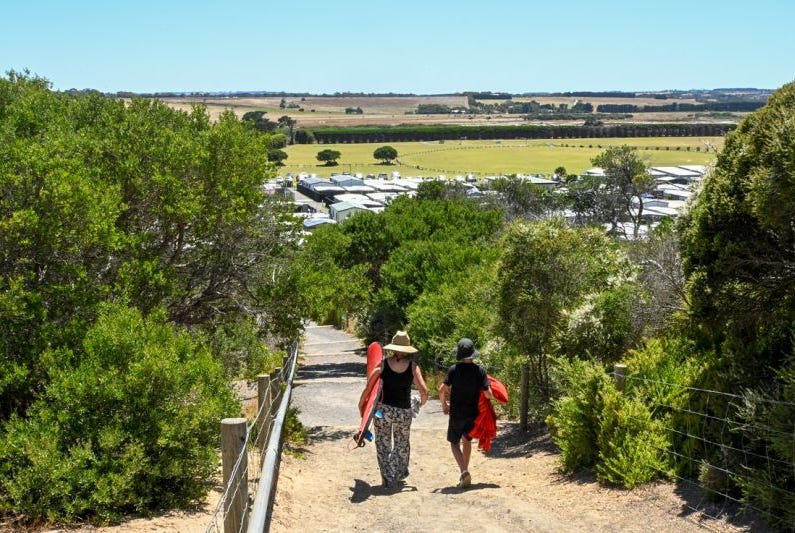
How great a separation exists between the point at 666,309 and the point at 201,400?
282 inches

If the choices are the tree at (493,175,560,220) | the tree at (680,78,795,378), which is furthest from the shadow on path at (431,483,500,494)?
the tree at (493,175,560,220)

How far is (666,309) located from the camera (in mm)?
13617

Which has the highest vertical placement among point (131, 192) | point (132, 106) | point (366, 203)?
point (132, 106)

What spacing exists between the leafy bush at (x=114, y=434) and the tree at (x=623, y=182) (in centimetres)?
6264

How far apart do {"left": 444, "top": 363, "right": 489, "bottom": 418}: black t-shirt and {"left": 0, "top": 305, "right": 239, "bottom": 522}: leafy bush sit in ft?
7.86

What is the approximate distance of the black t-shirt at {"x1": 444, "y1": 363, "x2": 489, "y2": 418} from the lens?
960 centimetres

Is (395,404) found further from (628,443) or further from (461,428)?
(628,443)

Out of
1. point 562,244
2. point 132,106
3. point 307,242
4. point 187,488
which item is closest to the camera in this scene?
point 187,488

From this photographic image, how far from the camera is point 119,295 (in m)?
12.9

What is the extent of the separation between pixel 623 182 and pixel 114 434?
70.5 metres

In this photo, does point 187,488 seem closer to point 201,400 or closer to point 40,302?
point 201,400

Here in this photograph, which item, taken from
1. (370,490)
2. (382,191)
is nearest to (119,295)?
(370,490)

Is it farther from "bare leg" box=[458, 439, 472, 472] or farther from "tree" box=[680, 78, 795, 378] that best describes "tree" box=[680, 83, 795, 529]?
"bare leg" box=[458, 439, 472, 472]

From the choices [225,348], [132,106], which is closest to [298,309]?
[225,348]
